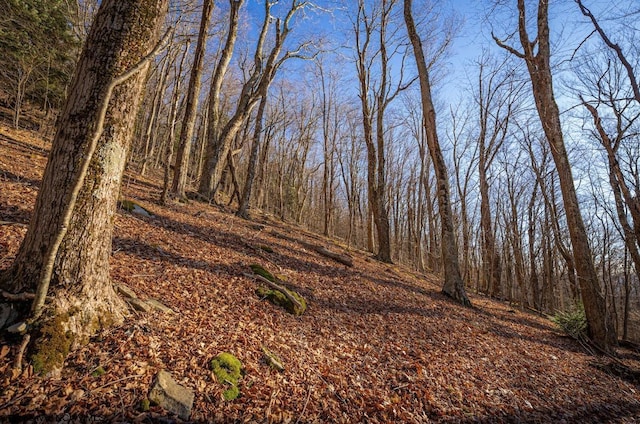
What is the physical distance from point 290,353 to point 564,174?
8.66 m

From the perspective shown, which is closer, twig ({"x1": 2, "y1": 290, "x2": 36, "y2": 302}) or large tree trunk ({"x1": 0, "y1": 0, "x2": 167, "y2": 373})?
twig ({"x1": 2, "y1": 290, "x2": 36, "y2": 302})

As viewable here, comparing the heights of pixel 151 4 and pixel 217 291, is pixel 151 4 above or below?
above

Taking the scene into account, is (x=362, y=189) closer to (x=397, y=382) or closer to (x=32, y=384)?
(x=397, y=382)

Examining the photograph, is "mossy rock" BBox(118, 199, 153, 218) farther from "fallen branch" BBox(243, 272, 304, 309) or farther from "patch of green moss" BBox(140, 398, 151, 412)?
"patch of green moss" BBox(140, 398, 151, 412)

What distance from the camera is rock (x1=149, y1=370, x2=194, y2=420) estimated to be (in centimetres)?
199

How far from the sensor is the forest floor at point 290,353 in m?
2.06

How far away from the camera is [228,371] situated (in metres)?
2.55

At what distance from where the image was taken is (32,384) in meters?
1.76

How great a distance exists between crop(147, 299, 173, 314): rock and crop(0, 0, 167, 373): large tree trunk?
0.55 metres

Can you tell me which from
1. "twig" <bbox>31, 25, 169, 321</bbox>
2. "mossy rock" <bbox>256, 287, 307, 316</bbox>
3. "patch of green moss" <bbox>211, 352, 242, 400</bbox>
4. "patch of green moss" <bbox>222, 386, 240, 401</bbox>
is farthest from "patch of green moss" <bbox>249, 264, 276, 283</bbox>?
"twig" <bbox>31, 25, 169, 321</bbox>

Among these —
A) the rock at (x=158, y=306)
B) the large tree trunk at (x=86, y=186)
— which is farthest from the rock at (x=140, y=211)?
the large tree trunk at (x=86, y=186)

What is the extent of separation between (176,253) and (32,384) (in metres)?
3.01

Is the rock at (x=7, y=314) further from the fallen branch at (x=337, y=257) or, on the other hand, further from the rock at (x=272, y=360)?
the fallen branch at (x=337, y=257)

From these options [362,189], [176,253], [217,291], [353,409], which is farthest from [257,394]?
[362,189]
